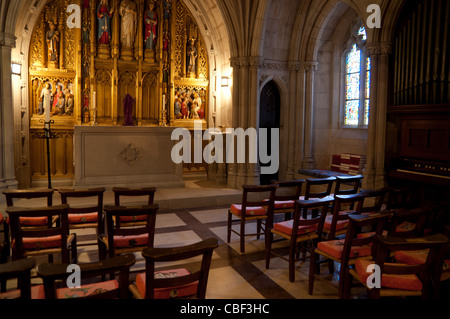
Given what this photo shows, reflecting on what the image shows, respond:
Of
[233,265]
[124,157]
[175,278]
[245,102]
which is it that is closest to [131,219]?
[233,265]

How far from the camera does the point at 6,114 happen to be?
756 centimetres

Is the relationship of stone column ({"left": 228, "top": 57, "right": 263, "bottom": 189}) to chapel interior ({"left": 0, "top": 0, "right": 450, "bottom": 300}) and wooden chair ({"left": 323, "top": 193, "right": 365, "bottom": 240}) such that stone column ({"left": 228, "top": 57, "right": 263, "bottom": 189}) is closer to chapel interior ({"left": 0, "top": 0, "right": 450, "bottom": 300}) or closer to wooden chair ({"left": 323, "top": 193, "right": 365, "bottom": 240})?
chapel interior ({"left": 0, "top": 0, "right": 450, "bottom": 300})

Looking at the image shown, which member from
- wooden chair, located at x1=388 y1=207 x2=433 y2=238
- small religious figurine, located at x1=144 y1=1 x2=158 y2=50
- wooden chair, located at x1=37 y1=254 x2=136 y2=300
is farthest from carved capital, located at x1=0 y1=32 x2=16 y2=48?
wooden chair, located at x1=388 y1=207 x2=433 y2=238

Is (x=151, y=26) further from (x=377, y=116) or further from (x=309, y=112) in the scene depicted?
(x=377, y=116)

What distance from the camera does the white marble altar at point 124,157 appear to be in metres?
A: 8.05

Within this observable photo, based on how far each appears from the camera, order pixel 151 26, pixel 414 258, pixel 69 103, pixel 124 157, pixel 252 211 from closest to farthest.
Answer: pixel 414 258, pixel 252 211, pixel 124 157, pixel 69 103, pixel 151 26

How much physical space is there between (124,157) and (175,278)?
6208 mm

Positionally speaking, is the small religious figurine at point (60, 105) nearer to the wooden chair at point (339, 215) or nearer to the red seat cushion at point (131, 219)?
the red seat cushion at point (131, 219)

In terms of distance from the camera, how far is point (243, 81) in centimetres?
937

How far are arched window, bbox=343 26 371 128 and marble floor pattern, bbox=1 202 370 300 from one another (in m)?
5.25

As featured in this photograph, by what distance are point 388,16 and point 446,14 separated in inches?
56.5

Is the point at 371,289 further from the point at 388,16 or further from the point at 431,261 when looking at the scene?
the point at 388,16

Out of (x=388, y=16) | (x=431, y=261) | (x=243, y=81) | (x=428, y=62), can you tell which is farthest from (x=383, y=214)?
(x=243, y=81)

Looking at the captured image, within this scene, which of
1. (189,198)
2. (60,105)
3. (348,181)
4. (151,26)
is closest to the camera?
(348,181)
